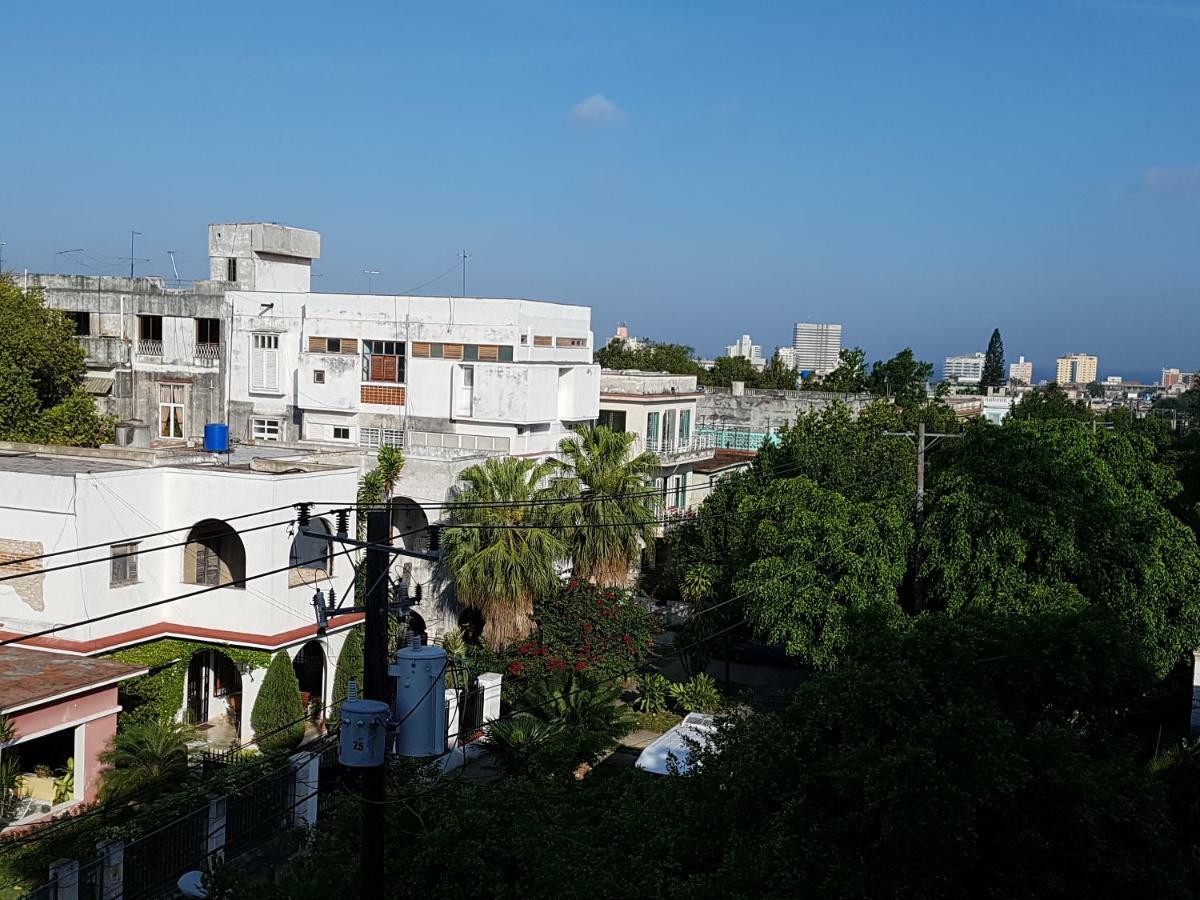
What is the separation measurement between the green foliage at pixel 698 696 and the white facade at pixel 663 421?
12.4 m

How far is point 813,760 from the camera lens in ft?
45.4

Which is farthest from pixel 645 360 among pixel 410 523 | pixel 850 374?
pixel 410 523

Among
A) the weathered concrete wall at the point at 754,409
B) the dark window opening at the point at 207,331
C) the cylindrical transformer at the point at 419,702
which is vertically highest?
the dark window opening at the point at 207,331

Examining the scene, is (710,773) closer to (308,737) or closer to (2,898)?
(2,898)

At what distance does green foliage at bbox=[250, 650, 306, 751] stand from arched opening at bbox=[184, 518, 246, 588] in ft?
7.63

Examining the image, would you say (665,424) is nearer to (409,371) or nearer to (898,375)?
(409,371)

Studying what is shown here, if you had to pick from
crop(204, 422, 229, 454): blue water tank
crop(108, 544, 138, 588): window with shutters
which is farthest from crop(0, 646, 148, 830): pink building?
crop(204, 422, 229, 454): blue water tank

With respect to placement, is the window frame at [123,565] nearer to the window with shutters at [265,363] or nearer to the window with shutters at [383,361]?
A: the window with shutters at [383,361]

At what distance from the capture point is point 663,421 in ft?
147

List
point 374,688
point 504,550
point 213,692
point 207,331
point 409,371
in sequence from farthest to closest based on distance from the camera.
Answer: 1. point 207,331
2. point 409,371
3. point 504,550
4. point 213,692
5. point 374,688

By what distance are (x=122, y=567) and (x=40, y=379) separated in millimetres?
17425

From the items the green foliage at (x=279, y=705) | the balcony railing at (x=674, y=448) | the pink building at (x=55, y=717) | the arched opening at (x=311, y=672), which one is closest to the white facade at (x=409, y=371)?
the balcony railing at (x=674, y=448)

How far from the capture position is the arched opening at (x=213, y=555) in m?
26.7

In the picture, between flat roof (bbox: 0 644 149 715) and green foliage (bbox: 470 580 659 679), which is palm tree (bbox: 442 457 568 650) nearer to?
green foliage (bbox: 470 580 659 679)
